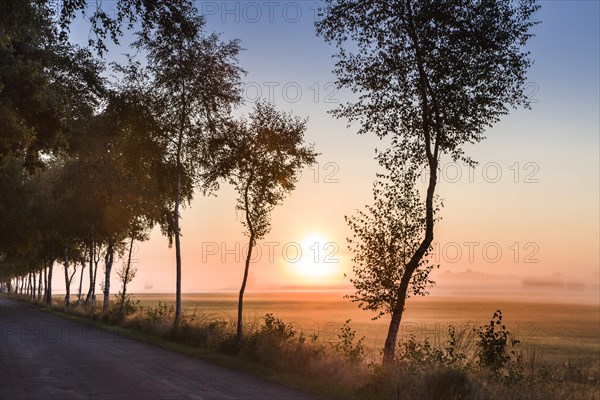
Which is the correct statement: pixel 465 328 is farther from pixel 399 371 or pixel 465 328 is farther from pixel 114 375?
pixel 114 375

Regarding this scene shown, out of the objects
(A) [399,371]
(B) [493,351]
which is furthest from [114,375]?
(B) [493,351]

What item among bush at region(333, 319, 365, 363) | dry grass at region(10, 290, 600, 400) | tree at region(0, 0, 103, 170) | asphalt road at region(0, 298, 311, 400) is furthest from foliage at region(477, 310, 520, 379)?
tree at region(0, 0, 103, 170)

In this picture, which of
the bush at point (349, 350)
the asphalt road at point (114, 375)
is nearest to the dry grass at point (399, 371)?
the bush at point (349, 350)

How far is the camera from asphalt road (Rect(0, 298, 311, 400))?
14306mm

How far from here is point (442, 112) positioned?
19.7 meters

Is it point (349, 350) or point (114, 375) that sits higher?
point (349, 350)

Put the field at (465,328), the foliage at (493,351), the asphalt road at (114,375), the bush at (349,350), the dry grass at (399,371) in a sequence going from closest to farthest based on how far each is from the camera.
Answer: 1. the dry grass at (399,371)
2. the asphalt road at (114,375)
3. the foliage at (493,351)
4. the bush at (349,350)
5. the field at (465,328)

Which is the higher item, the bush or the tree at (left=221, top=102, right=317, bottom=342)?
the tree at (left=221, top=102, right=317, bottom=342)

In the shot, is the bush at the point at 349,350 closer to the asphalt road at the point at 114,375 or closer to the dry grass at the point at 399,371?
the dry grass at the point at 399,371

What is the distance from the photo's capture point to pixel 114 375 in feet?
55.5

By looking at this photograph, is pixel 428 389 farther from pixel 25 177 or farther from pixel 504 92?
pixel 25 177

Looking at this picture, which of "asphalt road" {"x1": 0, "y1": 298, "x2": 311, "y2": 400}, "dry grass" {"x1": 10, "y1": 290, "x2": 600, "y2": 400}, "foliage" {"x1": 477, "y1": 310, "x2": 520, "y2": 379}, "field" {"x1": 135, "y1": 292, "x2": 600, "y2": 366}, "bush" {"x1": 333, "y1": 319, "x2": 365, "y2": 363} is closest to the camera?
"dry grass" {"x1": 10, "y1": 290, "x2": 600, "y2": 400}

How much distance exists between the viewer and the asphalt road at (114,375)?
46.9ft

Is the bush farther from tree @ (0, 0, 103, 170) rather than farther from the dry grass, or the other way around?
tree @ (0, 0, 103, 170)
